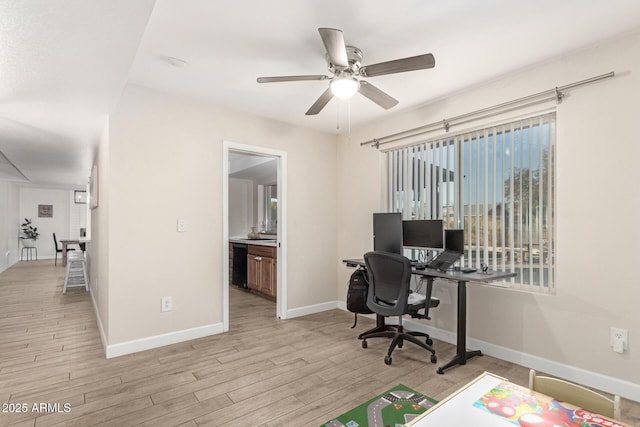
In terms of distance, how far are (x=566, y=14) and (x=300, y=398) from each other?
301 centimetres

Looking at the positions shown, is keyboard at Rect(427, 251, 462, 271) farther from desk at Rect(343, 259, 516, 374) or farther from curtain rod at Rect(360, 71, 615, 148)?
curtain rod at Rect(360, 71, 615, 148)

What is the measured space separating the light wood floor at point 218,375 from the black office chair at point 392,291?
16 cm

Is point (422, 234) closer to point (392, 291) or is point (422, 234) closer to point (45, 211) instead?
point (392, 291)

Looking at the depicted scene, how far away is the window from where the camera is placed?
107 inches

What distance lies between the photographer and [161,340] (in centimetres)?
314

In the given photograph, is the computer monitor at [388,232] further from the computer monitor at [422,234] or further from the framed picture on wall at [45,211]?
the framed picture on wall at [45,211]

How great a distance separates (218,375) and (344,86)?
2.39 meters

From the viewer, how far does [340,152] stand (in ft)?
15.2

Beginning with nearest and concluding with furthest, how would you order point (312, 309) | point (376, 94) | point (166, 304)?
point (376, 94) < point (166, 304) < point (312, 309)

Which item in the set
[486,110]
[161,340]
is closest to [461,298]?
[486,110]

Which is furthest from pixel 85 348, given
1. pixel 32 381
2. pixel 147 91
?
pixel 147 91

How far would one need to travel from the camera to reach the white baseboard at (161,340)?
2902 millimetres

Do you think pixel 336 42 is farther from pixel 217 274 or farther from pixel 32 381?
pixel 32 381

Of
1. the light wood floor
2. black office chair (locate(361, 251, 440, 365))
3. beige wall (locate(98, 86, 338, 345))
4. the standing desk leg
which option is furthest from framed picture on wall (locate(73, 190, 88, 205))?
the standing desk leg
